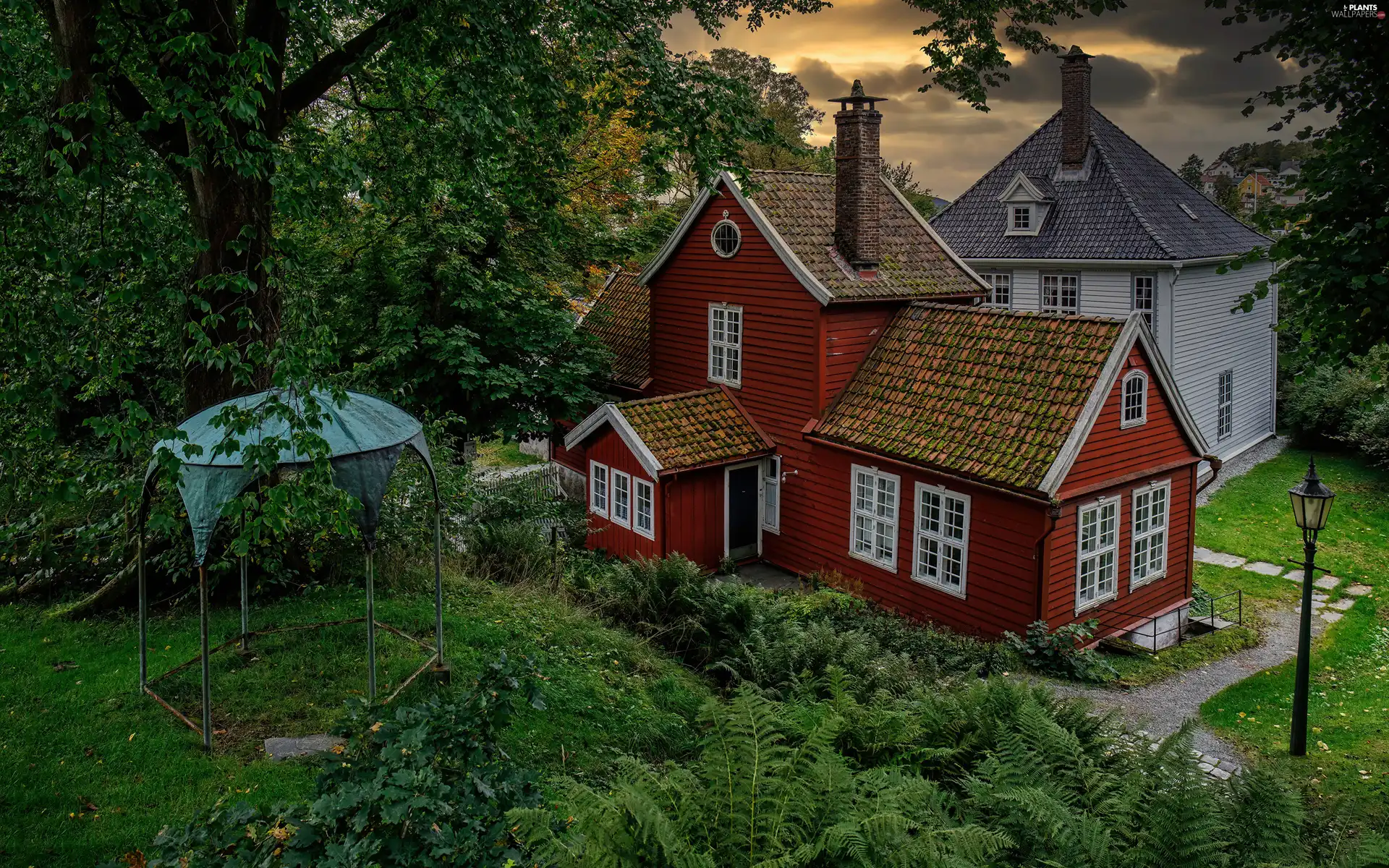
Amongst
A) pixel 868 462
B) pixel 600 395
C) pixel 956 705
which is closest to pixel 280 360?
pixel 956 705

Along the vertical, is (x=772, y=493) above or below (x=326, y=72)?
below

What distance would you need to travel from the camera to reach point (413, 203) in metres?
13.0

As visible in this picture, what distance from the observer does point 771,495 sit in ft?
64.9

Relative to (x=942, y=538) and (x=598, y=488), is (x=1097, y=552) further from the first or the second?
(x=598, y=488)

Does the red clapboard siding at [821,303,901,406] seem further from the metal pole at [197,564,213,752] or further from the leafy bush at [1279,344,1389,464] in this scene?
the leafy bush at [1279,344,1389,464]

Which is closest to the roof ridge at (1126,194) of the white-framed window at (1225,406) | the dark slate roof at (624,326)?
the white-framed window at (1225,406)

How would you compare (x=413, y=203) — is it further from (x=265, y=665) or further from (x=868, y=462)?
(x=868, y=462)

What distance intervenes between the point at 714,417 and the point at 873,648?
795 centimetres

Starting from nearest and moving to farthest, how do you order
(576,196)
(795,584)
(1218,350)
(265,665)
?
1. (265,665)
2. (795,584)
3. (576,196)
4. (1218,350)

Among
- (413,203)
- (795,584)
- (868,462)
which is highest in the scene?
(413,203)

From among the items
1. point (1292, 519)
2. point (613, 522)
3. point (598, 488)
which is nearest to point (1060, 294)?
point (1292, 519)

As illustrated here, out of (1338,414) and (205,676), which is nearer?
(205,676)

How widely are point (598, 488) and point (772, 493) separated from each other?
11.6ft

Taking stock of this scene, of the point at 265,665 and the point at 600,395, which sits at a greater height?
the point at 600,395
